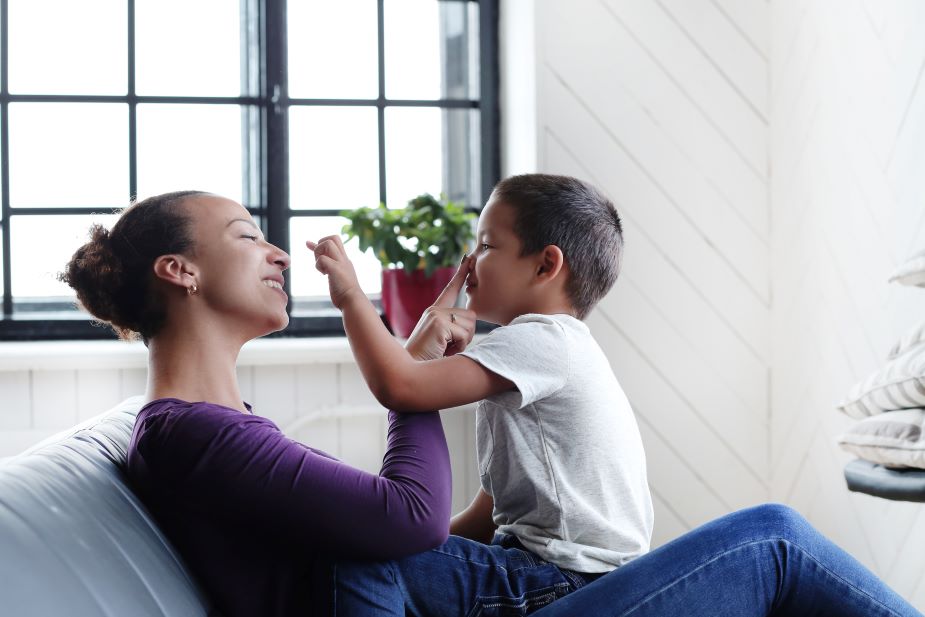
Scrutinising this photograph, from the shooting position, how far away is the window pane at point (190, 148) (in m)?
2.69

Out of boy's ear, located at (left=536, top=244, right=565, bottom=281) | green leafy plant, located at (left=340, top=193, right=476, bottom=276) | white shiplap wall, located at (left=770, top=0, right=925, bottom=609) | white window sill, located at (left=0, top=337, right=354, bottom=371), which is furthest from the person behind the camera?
green leafy plant, located at (left=340, top=193, right=476, bottom=276)

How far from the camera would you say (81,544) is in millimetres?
896

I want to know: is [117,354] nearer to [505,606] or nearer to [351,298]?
[351,298]

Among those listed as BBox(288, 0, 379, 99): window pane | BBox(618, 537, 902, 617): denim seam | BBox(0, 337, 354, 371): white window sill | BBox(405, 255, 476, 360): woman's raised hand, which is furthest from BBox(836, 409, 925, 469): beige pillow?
BBox(288, 0, 379, 99): window pane

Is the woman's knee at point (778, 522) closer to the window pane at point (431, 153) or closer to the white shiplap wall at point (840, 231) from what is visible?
the white shiplap wall at point (840, 231)

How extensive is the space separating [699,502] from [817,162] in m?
0.98

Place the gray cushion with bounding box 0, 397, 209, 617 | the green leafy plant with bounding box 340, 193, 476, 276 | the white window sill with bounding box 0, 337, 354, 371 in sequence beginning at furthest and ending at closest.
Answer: the green leafy plant with bounding box 340, 193, 476, 276
the white window sill with bounding box 0, 337, 354, 371
the gray cushion with bounding box 0, 397, 209, 617

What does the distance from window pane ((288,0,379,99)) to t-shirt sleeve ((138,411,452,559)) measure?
1.89 metres

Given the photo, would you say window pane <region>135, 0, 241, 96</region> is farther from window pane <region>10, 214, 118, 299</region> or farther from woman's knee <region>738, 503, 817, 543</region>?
woman's knee <region>738, 503, 817, 543</region>

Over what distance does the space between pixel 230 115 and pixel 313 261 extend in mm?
501

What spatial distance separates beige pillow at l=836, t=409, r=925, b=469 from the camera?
54.6 inches

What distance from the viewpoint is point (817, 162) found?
7.49 ft

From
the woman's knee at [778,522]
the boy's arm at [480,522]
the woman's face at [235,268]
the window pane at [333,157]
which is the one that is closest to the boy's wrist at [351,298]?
the woman's face at [235,268]

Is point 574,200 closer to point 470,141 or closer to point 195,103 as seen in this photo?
point 470,141
